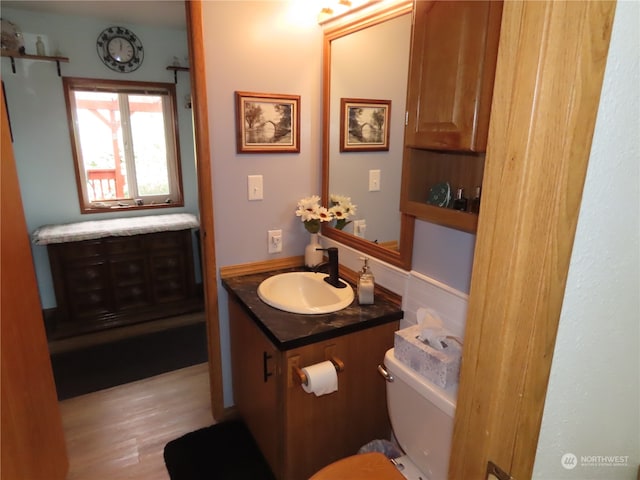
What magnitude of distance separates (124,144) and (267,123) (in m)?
2.09

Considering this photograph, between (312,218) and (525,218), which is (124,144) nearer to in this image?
(312,218)

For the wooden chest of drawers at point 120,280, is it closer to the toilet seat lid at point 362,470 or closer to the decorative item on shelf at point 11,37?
the decorative item on shelf at point 11,37

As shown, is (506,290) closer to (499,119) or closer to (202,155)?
(499,119)

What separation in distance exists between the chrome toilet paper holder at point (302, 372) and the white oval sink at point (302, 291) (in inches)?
10.4

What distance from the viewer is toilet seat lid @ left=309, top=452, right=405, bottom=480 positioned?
1325 millimetres

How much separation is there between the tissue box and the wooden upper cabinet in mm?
619

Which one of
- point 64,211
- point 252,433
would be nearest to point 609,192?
point 252,433

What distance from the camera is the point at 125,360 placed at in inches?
111

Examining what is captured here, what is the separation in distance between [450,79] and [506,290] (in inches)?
32.8

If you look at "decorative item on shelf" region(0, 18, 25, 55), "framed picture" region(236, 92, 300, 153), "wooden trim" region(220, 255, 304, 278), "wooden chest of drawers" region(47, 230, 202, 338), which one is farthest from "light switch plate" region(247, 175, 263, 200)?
"decorative item on shelf" region(0, 18, 25, 55)

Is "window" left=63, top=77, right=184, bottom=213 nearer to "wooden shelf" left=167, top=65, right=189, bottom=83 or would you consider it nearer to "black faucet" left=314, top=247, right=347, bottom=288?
"wooden shelf" left=167, top=65, right=189, bottom=83

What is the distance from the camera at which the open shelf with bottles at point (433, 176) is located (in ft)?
4.45

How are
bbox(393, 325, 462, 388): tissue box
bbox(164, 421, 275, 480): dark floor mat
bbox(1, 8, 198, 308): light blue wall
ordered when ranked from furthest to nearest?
1. bbox(1, 8, 198, 308): light blue wall
2. bbox(164, 421, 275, 480): dark floor mat
3. bbox(393, 325, 462, 388): tissue box

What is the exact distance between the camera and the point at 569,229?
54cm
